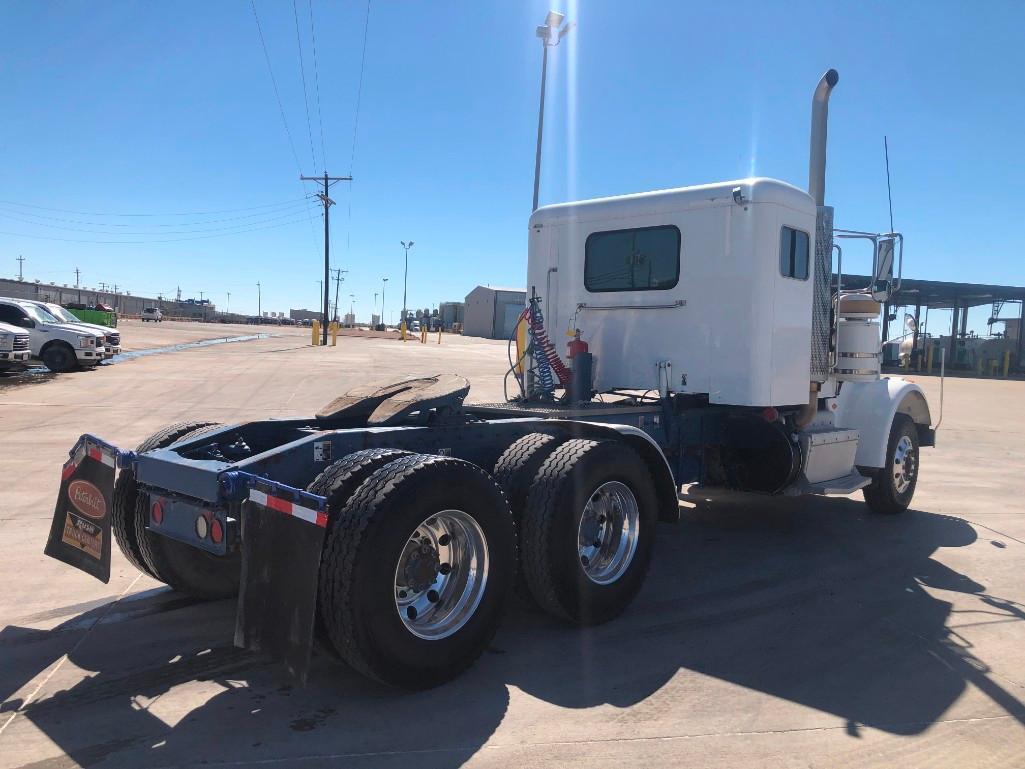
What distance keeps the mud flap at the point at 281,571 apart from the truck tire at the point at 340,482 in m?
0.12

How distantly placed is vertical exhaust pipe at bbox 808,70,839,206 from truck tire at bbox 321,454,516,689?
4.65 meters

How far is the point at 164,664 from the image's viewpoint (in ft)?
13.2

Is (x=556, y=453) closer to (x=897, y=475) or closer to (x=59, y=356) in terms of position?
(x=897, y=475)

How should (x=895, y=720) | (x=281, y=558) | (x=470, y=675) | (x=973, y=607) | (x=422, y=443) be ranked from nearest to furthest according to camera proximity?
(x=281, y=558)
(x=895, y=720)
(x=470, y=675)
(x=422, y=443)
(x=973, y=607)

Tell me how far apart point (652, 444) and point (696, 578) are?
48.0 inches

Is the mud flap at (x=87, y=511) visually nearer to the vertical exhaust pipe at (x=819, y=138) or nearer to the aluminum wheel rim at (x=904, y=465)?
the vertical exhaust pipe at (x=819, y=138)

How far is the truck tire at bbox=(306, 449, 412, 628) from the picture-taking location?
11.3ft

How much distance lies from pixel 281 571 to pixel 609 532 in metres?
2.28

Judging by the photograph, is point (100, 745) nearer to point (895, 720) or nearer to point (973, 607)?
point (895, 720)

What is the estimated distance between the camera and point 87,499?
13.9 ft

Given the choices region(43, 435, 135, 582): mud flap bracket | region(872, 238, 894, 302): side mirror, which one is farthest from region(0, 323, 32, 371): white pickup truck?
region(872, 238, 894, 302): side mirror

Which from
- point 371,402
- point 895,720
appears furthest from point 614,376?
point 895,720

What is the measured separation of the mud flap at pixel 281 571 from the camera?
3.33 m

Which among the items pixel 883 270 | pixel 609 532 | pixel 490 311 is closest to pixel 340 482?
pixel 609 532
